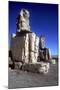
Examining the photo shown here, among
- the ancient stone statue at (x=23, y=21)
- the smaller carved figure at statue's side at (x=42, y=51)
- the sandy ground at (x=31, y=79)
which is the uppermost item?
the ancient stone statue at (x=23, y=21)

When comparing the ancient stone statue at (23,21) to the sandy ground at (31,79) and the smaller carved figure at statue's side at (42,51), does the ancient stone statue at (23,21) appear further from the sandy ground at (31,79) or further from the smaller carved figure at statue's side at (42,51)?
the sandy ground at (31,79)

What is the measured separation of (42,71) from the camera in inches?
100

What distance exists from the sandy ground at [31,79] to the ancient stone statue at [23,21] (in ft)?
1.62

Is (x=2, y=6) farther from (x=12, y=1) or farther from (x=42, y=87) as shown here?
(x=42, y=87)

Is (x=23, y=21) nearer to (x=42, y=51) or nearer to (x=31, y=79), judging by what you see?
(x=42, y=51)

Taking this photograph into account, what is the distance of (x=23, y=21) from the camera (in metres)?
2.50

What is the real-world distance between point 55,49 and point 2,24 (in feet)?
2.27

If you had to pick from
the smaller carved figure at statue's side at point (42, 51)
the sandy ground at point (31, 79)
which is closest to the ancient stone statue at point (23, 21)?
the smaller carved figure at statue's side at point (42, 51)

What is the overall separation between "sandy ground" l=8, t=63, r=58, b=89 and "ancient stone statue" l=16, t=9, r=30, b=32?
0.50 m

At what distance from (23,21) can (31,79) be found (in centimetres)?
67

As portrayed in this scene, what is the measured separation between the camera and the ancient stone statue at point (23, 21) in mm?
2488

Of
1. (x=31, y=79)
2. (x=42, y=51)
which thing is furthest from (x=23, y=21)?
(x=31, y=79)

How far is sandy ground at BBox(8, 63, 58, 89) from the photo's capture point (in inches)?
96.0

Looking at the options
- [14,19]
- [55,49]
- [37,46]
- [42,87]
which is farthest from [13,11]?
[42,87]
